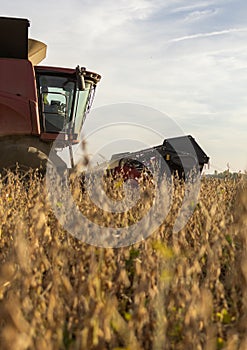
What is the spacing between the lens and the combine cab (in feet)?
24.1

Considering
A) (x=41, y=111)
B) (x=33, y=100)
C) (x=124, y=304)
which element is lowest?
(x=41, y=111)

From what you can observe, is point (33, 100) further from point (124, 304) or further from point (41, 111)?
point (124, 304)

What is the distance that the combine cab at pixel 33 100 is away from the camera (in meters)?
7.34

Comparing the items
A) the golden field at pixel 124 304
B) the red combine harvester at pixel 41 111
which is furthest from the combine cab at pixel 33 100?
the golden field at pixel 124 304

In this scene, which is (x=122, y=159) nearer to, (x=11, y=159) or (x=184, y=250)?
(x=11, y=159)

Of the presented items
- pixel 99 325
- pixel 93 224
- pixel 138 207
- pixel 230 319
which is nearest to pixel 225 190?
pixel 138 207

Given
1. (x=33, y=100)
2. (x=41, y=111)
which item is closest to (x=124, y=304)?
(x=33, y=100)

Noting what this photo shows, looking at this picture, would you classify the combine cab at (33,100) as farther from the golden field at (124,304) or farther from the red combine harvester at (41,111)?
the golden field at (124,304)

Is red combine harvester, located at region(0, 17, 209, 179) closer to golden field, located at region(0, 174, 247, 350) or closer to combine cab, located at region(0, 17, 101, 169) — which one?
combine cab, located at region(0, 17, 101, 169)

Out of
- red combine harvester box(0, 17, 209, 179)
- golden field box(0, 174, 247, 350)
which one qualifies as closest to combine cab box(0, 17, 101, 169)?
red combine harvester box(0, 17, 209, 179)

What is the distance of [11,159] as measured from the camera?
7.20 meters

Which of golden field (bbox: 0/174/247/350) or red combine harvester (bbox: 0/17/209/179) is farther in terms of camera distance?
red combine harvester (bbox: 0/17/209/179)

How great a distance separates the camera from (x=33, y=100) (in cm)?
764

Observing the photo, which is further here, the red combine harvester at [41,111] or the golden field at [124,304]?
the red combine harvester at [41,111]
